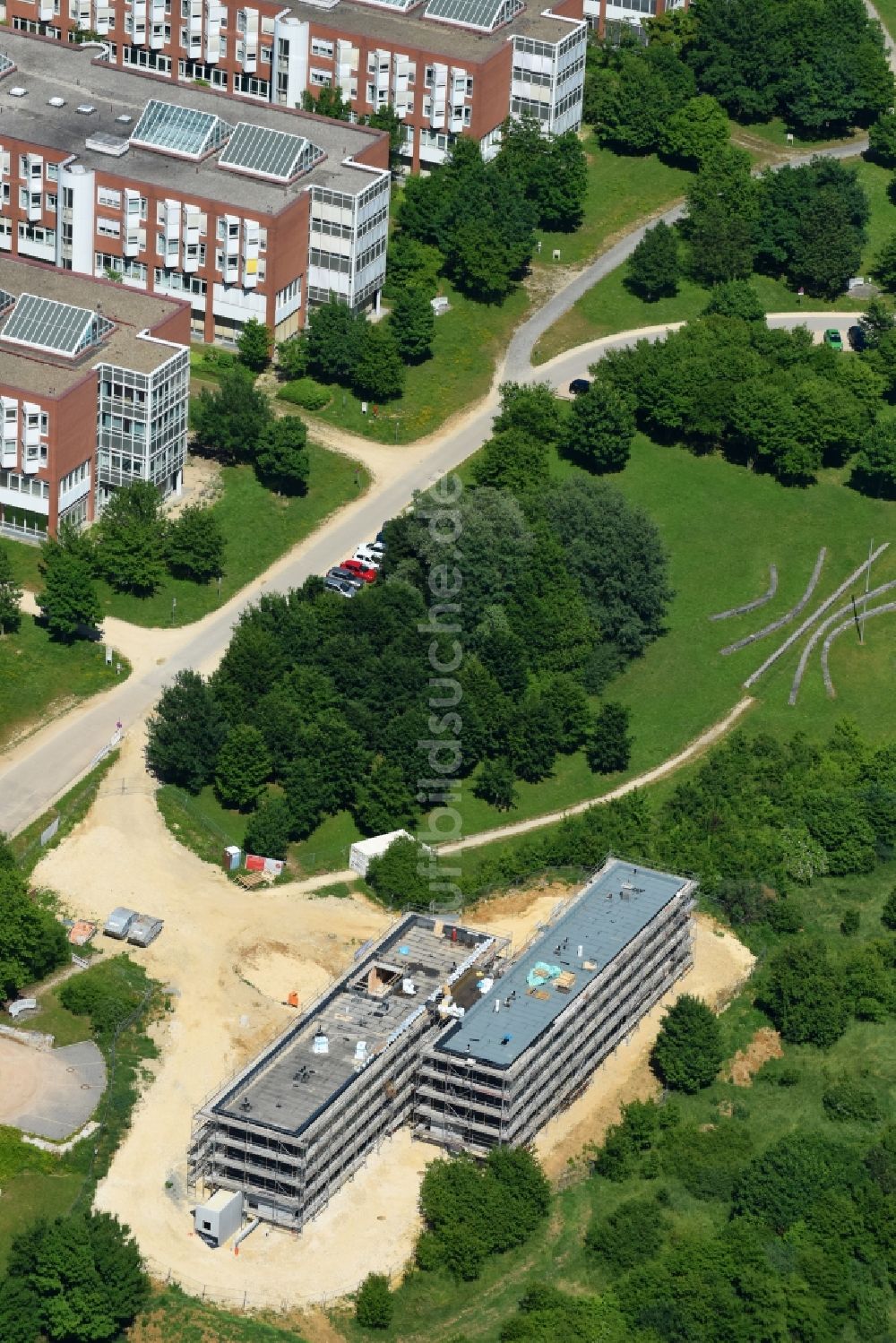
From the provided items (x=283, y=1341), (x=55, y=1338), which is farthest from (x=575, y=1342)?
(x=55, y=1338)

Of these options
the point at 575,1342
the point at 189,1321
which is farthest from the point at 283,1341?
the point at 575,1342

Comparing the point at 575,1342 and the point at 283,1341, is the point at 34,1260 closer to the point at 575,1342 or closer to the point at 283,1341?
the point at 283,1341

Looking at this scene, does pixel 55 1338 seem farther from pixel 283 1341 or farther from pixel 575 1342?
pixel 575 1342

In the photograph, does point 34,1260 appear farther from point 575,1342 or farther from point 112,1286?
point 575,1342

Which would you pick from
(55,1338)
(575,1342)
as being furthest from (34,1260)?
(575,1342)

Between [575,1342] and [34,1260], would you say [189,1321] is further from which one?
[575,1342]
